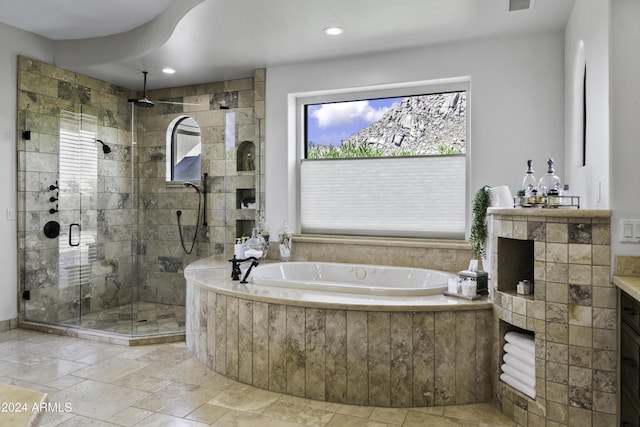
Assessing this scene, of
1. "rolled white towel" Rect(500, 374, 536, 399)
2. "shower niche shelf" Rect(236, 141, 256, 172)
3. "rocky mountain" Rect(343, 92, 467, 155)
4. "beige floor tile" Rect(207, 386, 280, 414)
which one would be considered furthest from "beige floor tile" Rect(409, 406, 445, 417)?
"shower niche shelf" Rect(236, 141, 256, 172)

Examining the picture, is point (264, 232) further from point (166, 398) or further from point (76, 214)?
point (166, 398)

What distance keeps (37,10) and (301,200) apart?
2.84 m

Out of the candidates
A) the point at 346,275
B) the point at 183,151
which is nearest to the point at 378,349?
the point at 346,275

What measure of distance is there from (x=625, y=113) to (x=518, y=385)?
4.91 ft

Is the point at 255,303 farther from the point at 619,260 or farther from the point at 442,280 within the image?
the point at 619,260

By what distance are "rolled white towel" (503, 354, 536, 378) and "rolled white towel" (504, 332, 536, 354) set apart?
0.26ft

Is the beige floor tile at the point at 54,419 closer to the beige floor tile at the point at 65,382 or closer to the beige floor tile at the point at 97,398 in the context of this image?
the beige floor tile at the point at 97,398

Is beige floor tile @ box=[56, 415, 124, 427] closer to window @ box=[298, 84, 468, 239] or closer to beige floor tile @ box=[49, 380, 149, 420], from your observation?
beige floor tile @ box=[49, 380, 149, 420]

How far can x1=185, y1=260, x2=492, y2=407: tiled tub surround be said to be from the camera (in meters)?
2.50

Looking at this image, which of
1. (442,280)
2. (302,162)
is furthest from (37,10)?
(442,280)

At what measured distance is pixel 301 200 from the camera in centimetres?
443

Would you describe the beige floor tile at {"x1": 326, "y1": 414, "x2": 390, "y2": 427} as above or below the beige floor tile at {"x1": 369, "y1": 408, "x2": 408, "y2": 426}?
below

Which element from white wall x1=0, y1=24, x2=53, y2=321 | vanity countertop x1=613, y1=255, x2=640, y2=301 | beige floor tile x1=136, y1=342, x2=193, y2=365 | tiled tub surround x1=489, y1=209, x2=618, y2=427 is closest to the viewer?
vanity countertop x1=613, y1=255, x2=640, y2=301

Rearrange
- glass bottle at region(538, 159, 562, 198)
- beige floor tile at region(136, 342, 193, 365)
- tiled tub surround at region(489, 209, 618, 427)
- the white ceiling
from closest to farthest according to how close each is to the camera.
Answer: tiled tub surround at region(489, 209, 618, 427) → glass bottle at region(538, 159, 562, 198) → the white ceiling → beige floor tile at region(136, 342, 193, 365)
